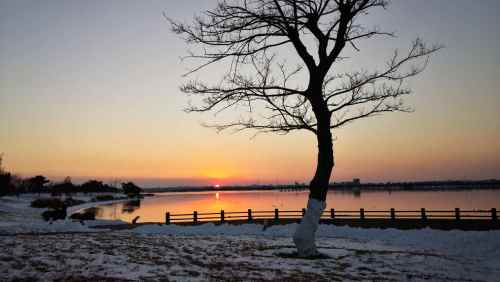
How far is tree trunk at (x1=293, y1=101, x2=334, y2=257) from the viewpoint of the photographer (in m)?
16.9

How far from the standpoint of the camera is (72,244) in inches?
696

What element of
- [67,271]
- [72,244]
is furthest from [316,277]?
[72,244]

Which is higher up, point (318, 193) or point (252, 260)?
point (318, 193)

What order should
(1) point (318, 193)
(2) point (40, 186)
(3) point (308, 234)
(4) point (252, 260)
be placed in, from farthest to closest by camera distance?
(2) point (40, 186) < (1) point (318, 193) < (3) point (308, 234) < (4) point (252, 260)

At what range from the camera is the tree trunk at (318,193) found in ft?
55.4

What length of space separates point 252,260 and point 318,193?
3919mm

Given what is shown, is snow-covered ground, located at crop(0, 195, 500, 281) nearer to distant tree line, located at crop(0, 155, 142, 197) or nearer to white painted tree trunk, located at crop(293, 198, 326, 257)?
white painted tree trunk, located at crop(293, 198, 326, 257)

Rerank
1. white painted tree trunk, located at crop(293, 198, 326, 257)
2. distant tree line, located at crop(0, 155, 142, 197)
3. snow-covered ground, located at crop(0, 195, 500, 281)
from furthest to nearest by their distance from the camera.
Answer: distant tree line, located at crop(0, 155, 142, 197)
white painted tree trunk, located at crop(293, 198, 326, 257)
snow-covered ground, located at crop(0, 195, 500, 281)

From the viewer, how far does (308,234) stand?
1692 centimetres

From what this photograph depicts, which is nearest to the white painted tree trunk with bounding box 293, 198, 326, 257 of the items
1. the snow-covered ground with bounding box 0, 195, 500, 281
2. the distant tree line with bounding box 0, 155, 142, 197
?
the snow-covered ground with bounding box 0, 195, 500, 281

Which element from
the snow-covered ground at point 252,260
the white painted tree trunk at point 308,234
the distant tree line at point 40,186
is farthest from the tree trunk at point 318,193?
the distant tree line at point 40,186

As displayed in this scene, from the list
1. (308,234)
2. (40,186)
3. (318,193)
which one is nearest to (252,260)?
(308,234)

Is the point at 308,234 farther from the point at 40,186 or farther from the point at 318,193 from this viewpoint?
the point at 40,186

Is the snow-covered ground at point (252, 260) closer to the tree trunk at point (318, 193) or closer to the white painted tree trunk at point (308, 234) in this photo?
the white painted tree trunk at point (308, 234)
